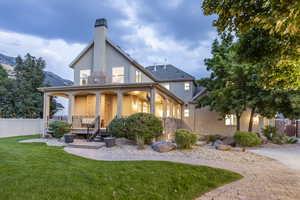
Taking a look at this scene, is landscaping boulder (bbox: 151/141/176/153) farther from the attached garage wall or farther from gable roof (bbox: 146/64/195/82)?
gable roof (bbox: 146/64/195/82)

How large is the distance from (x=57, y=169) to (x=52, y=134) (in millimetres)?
8564

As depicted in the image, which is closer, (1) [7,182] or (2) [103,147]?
(1) [7,182]

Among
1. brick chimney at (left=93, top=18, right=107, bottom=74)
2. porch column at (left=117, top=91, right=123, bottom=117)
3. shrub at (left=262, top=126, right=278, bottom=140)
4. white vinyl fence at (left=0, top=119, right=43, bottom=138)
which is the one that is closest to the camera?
porch column at (left=117, top=91, right=123, bottom=117)

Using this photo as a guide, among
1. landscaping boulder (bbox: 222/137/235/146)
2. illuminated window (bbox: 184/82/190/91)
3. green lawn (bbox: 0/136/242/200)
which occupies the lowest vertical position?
landscaping boulder (bbox: 222/137/235/146)

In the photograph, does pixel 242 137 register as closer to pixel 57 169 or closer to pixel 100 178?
pixel 100 178

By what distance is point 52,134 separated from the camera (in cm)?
1216

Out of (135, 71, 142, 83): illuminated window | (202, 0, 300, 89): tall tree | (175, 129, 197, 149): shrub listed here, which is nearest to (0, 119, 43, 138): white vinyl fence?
(135, 71, 142, 83): illuminated window

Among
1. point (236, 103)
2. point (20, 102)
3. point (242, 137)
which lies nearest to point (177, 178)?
point (242, 137)

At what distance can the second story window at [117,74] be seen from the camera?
1329 centimetres

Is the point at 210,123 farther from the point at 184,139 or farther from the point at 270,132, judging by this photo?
the point at 184,139

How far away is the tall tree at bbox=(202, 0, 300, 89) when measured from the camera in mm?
2551

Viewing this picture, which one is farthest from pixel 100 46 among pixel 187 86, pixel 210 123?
pixel 210 123

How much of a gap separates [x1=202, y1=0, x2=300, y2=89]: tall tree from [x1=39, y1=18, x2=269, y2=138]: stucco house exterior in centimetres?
655

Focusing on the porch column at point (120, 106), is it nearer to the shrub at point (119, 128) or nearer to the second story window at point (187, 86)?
the shrub at point (119, 128)
